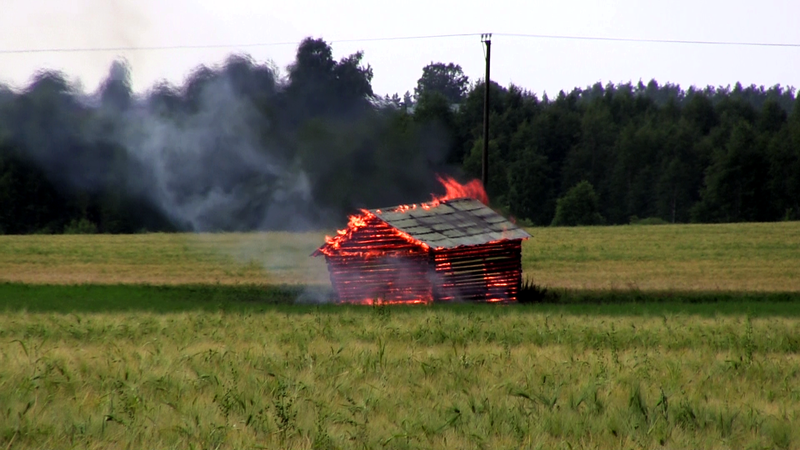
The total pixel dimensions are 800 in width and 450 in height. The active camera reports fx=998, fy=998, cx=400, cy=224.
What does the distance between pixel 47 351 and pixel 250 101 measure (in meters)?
20.1

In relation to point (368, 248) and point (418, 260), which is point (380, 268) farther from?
point (418, 260)

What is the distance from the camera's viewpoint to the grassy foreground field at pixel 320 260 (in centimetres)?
3847

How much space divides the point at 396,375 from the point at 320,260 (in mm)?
31489

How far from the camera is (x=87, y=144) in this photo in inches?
1559

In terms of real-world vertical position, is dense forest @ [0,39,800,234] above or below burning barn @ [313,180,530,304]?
above

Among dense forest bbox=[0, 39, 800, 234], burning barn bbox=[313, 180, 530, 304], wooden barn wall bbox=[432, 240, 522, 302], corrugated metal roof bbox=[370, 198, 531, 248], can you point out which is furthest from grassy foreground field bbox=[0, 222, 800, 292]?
burning barn bbox=[313, 180, 530, 304]

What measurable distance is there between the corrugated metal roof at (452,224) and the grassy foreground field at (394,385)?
31.3 feet

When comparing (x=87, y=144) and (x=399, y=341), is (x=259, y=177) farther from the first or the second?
(x=399, y=341)

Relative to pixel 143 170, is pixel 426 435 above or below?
below

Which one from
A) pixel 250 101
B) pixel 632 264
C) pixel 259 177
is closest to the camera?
pixel 250 101

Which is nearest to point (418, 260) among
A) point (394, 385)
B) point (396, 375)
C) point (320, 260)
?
point (320, 260)

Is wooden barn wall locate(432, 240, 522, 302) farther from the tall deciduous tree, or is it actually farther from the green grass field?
the tall deciduous tree

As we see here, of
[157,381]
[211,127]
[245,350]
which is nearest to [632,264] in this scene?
[211,127]

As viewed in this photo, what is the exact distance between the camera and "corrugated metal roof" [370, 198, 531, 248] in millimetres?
31203
